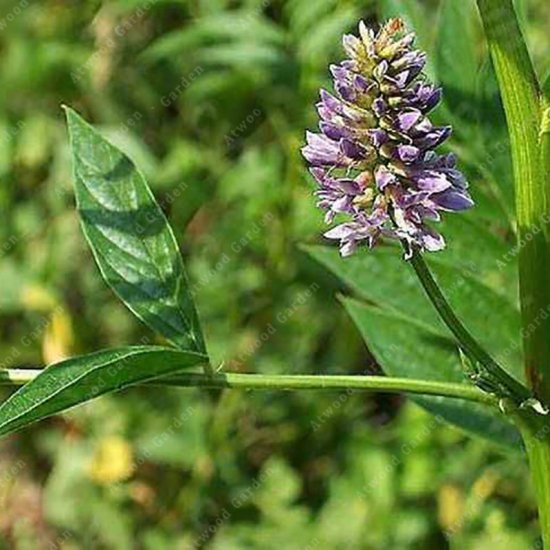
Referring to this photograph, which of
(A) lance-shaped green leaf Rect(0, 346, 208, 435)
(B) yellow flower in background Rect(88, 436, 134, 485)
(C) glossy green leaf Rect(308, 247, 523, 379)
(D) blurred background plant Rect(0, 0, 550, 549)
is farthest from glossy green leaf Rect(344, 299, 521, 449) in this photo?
(B) yellow flower in background Rect(88, 436, 134, 485)

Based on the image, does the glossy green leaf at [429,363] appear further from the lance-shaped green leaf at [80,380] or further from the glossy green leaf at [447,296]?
the lance-shaped green leaf at [80,380]

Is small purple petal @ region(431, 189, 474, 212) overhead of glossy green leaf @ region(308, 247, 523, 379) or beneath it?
overhead

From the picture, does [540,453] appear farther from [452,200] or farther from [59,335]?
[59,335]

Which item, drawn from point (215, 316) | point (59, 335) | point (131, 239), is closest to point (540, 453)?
point (131, 239)

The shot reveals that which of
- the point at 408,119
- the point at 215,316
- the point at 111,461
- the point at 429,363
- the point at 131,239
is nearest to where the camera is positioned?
the point at 408,119

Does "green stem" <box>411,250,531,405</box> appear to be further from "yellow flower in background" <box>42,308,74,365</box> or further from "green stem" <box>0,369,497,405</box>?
"yellow flower in background" <box>42,308,74,365</box>

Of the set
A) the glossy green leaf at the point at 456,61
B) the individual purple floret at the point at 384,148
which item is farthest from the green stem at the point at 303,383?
the glossy green leaf at the point at 456,61
